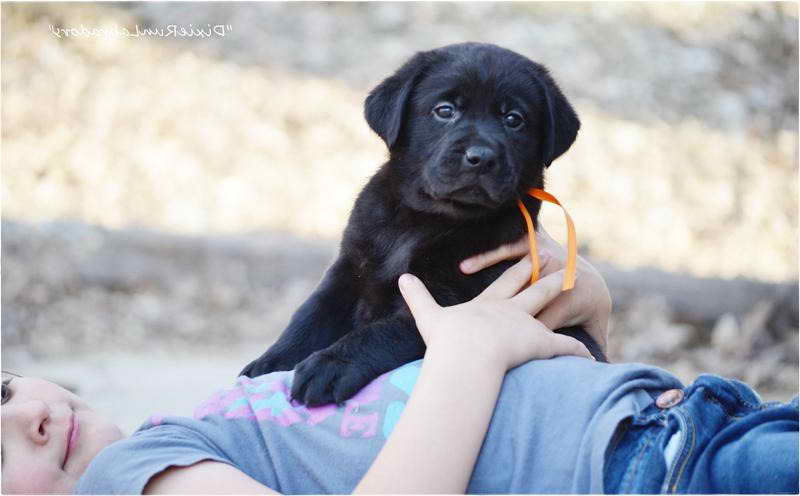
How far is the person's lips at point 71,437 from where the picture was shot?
1.80 meters

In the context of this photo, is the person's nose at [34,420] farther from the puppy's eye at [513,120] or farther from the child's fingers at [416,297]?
the puppy's eye at [513,120]

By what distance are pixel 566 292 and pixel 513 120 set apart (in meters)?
0.44

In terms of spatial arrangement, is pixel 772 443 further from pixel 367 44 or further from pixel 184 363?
pixel 367 44

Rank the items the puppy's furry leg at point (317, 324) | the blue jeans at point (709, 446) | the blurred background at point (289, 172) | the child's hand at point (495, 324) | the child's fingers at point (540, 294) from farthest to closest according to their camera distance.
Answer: the blurred background at point (289, 172) → the puppy's furry leg at point (317, 324) → the child's fingers at point (540, 294) → the child's hand at point (495, 324) → the blue jeans at point (709, 446)

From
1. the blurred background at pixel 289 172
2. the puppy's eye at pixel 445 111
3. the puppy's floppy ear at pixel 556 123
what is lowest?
the blurred background at pixel 289 172

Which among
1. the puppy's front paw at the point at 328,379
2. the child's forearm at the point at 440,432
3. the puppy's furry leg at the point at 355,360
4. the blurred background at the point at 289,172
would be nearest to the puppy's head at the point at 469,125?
the puppy's furry leg at the point at 355,360

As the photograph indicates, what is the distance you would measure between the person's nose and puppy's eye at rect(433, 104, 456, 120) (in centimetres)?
112

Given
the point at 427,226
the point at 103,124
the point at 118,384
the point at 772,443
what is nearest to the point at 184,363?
the point at 118,384

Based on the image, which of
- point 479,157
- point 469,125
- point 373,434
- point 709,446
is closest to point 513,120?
point 469,125

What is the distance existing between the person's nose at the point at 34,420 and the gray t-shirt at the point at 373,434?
8.8 inches

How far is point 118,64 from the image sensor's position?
230 inches

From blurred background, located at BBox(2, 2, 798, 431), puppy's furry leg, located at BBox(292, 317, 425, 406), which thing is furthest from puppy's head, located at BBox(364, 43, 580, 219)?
blurred background, located at BBox(2, 2, 798, 431)

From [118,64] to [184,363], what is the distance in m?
2.52

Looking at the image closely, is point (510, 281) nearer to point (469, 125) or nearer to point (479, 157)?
point (479, 157)
